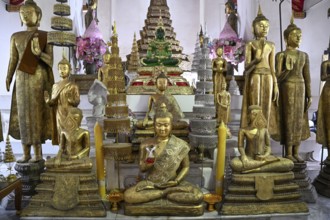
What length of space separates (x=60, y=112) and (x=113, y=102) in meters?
0.59

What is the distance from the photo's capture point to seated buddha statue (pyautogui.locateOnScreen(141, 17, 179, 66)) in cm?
698

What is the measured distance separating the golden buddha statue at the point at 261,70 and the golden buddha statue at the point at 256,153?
63cm

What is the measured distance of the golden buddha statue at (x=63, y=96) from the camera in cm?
381

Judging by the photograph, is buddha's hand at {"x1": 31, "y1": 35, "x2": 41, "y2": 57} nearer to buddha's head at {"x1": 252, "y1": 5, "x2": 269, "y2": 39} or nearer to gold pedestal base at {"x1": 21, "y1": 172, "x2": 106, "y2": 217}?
gold pedestal base at {"x1": 21, "y1": 172, "x2": 106, "y2": 217}

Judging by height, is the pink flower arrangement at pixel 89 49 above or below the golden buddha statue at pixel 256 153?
above

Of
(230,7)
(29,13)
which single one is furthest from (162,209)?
(230,7)

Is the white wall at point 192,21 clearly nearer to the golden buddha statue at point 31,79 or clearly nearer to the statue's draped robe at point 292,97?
the golden buddha statue at point 31,79

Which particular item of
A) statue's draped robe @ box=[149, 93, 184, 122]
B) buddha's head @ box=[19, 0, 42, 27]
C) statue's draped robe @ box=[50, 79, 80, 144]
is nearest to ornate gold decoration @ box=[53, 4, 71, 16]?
buddha's head @ box=[19, 0, 42, 27]

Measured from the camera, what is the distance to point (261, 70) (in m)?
4.29

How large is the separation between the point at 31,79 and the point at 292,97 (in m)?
3.09

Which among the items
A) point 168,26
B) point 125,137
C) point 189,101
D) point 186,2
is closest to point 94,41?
point 168,26

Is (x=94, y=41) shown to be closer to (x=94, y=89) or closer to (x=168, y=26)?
(x=168, y=26)

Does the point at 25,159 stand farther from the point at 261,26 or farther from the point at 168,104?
the point at 261,26

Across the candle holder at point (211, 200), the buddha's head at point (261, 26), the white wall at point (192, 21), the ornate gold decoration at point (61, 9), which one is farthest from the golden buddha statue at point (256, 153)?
the white wall at point (192, 21)
